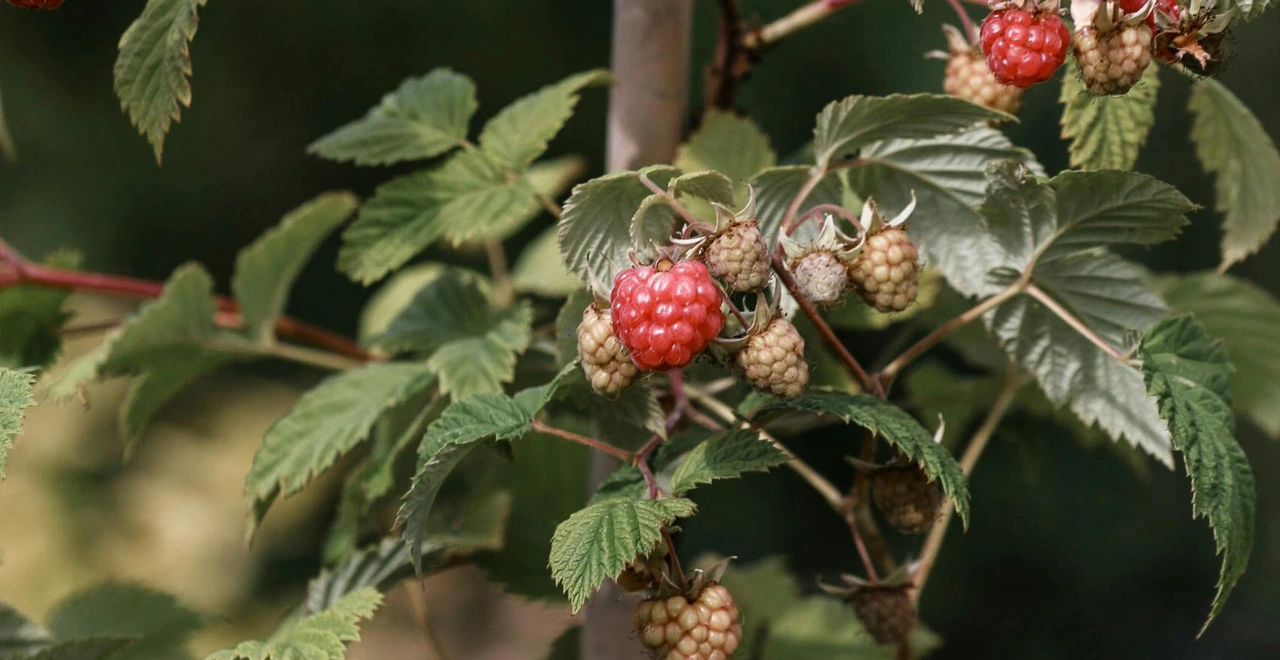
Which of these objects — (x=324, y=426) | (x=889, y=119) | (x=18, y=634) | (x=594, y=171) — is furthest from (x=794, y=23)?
(x=594, y=171)

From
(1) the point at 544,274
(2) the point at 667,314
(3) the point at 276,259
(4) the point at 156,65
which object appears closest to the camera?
(2) the point at 667,314

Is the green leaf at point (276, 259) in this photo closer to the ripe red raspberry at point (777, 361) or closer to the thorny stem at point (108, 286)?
the thorny stem at point (108, 286)

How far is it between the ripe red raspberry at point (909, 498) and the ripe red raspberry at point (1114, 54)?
0.72ft

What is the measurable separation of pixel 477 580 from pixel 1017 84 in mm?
2289

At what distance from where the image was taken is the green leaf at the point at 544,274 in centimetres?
108

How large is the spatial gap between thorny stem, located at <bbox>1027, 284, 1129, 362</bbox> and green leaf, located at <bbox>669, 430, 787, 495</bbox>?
0.68ft

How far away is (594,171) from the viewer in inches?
86.7

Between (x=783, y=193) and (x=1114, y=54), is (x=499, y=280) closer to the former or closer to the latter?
(x=783, y=193)

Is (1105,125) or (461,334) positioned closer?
(1105,125)

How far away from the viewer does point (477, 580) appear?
2.68 meters

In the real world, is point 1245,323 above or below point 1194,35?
below

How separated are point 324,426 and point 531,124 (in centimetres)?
25

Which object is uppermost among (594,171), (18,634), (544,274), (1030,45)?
(1030,45)

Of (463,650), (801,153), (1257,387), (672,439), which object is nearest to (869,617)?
(672,439)
